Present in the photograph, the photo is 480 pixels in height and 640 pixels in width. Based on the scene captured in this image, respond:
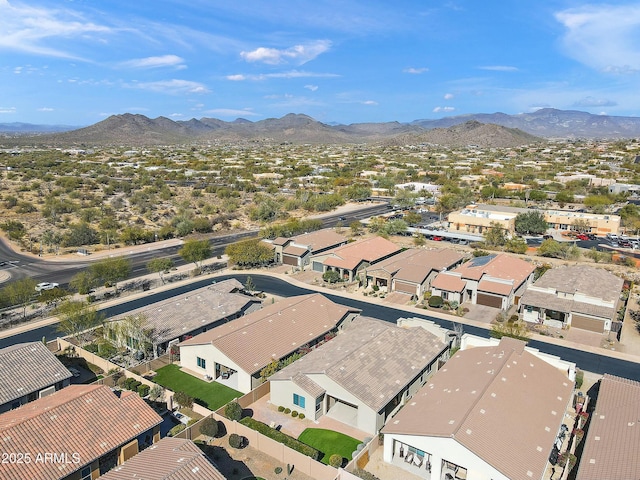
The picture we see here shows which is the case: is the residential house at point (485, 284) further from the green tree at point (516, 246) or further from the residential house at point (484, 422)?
the residential house at point (484, 422)

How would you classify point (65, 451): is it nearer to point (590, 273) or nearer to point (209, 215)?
point (590, 273)

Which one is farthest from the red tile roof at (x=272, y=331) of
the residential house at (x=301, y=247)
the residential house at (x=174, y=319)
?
the residential house at (x=301, y=247)

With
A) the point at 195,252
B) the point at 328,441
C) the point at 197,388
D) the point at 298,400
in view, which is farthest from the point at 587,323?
the point at 195,252

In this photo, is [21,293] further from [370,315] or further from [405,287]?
[405,287]

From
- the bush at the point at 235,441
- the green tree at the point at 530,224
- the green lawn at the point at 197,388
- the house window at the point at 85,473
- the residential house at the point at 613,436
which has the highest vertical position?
the green tree at the point at 530,224

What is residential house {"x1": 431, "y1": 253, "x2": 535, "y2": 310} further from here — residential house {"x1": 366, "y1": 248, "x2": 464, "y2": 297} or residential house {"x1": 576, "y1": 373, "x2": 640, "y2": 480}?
residential house {"x1": 576, "y1": 373, "x2": 640, "y2": 480}

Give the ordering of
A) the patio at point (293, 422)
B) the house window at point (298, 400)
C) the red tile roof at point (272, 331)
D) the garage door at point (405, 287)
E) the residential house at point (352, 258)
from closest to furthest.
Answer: the patio at point (293, 422) → the house window at point (298, 400) → the red tile roof at point (272, 331) → the garage door at point (405, 287) → the residential house at point (352, 258)
